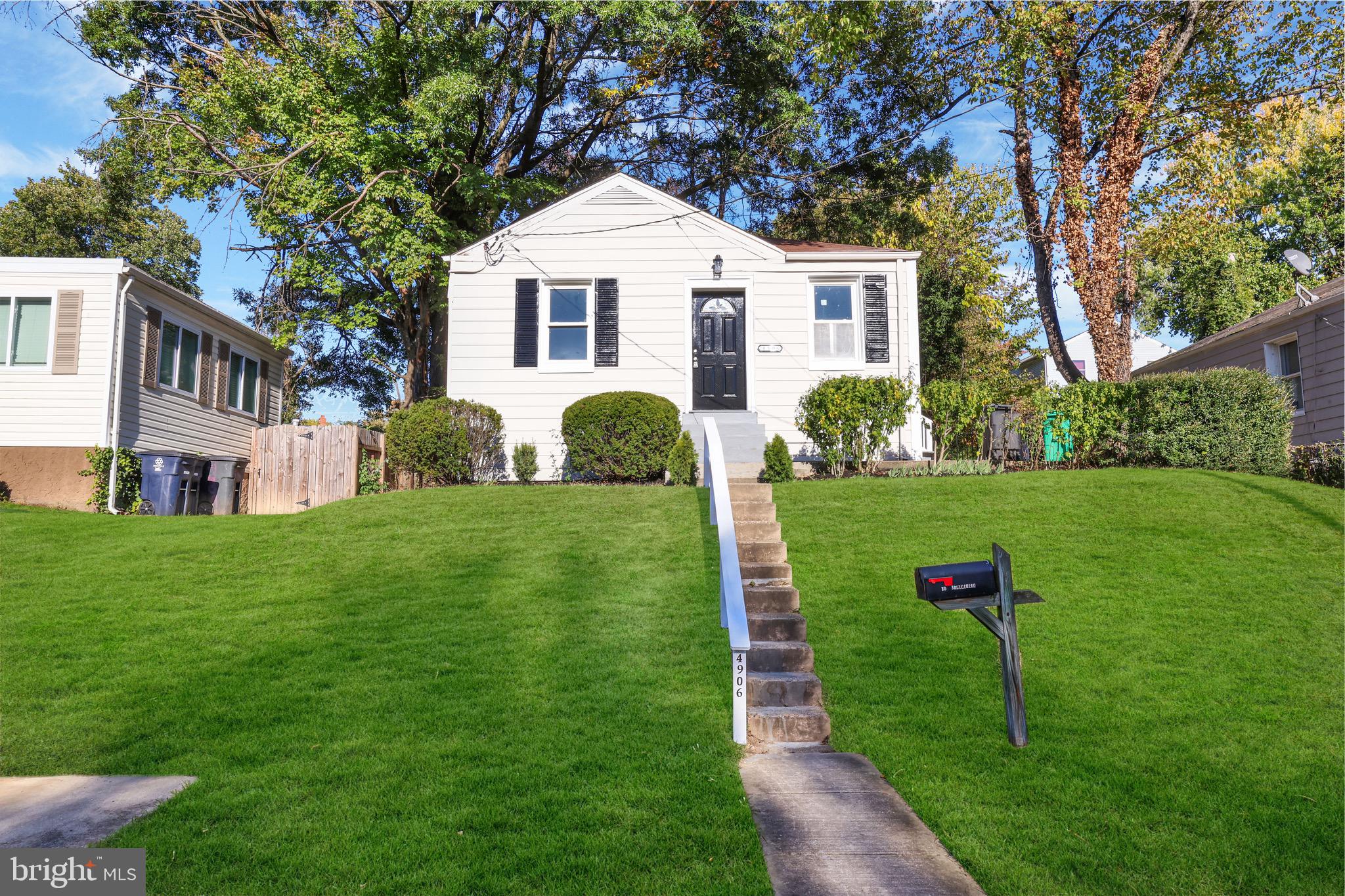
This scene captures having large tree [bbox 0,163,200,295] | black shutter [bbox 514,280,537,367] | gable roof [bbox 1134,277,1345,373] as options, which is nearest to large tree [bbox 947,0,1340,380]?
gable roof [bbox 1134,277,1345,373]

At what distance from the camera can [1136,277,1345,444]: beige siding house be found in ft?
44.4

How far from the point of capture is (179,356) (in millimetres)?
14391

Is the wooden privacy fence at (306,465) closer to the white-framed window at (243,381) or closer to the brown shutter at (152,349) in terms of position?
the brown shutter at (152,349)

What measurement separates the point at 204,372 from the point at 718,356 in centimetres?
1003

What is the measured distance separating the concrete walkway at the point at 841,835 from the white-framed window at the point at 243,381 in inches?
609

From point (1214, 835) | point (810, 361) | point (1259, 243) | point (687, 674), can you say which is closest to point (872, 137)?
point (810, 361)

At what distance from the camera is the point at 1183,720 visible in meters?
4.88

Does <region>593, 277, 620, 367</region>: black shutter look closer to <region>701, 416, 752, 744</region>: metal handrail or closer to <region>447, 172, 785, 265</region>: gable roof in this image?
<region>447, 172, 785, 265</region>: gable roof

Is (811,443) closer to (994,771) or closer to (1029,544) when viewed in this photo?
(1029,544)

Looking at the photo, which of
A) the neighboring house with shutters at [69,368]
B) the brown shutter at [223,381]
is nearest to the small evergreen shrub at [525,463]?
the neighboring house with shutters at [69,368]

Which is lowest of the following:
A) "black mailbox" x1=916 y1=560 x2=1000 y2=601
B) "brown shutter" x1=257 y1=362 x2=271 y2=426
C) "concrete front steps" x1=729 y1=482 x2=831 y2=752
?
"concrete front steps" x1=729 y1=482 x2=831 y2=752

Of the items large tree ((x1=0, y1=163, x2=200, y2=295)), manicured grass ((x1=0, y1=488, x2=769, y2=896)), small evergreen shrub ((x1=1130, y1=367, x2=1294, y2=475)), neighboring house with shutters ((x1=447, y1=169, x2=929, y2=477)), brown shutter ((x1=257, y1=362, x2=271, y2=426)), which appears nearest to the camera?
manicured grass ((x1=0, y1=488, x2=769, y2=896))

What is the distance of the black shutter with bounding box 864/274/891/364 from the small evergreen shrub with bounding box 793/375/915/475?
1.46 metres

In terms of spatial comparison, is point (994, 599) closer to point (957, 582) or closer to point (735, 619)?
point (957, 582)
